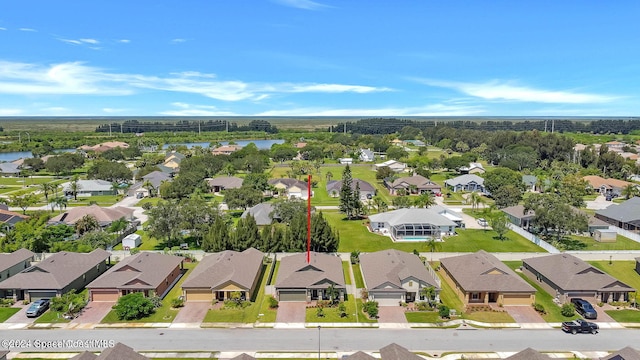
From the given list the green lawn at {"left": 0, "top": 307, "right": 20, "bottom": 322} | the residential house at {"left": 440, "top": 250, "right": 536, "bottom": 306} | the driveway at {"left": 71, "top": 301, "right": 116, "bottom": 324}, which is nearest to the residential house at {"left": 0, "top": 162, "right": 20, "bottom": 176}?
the green lawn at {"left": 0, "top": 307, "right": 20, "bottom": 322}

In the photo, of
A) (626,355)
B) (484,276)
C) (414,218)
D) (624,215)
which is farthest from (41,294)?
(624,215)

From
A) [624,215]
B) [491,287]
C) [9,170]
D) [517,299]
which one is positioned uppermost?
[9,170]

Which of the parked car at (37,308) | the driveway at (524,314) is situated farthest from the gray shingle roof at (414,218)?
the parked car at (37,308)

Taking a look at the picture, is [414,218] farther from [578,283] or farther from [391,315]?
[391,315]

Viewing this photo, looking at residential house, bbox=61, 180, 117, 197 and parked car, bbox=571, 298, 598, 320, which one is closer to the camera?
parked car, bbox=571, 298, 598, 320

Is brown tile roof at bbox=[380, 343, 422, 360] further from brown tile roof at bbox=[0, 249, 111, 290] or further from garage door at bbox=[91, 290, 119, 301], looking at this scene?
brown tile roof at bbox=[0, 249, 111, 290]

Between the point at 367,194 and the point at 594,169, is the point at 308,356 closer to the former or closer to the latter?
the point at 367,194

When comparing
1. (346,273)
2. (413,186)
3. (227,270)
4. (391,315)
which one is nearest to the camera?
(391,315)
